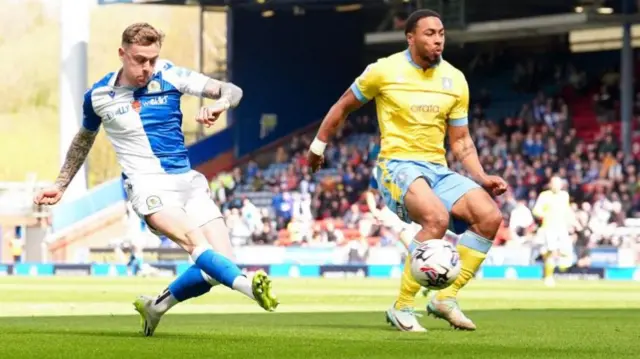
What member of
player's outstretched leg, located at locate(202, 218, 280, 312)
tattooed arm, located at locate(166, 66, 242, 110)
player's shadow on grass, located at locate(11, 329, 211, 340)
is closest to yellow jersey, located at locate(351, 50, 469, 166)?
tattooed arm, located at locate(166, 66, 242, 110)

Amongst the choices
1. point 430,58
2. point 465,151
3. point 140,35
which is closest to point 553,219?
point 465,151

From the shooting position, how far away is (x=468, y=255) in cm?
1168

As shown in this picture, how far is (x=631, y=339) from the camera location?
1029 centimetres

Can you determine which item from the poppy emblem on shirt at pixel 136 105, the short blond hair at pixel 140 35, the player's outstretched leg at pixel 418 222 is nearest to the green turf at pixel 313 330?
the player's outstretched leg at pixel 418 222

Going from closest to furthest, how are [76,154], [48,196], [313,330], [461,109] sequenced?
[48,196]
[76,154]
[313,330]
[461,109]

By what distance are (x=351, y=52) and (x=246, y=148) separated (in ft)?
18.3

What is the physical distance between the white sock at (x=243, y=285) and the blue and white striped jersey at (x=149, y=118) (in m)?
1.16

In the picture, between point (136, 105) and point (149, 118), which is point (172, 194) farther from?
point (136, 105)

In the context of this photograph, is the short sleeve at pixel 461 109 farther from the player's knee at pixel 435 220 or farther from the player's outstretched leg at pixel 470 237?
the player's knee at pixel 435 220

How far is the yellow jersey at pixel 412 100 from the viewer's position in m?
11.6

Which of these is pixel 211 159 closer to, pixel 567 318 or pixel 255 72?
pixel 255 72

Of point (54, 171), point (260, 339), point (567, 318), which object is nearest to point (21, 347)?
point (260, 339)

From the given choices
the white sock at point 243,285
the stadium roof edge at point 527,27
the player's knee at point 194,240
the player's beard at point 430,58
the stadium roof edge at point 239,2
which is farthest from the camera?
the stadium roof edge at point 239,2

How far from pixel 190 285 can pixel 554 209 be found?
64.8 ft
